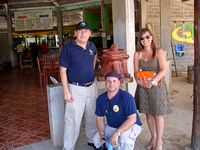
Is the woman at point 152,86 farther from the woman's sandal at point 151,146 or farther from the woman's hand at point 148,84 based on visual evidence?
the woman's sandal at point 151,146

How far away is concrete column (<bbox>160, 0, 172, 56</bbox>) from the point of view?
8219 mm

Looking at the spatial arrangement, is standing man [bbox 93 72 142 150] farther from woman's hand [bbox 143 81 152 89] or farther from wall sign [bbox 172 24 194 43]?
wall sign [bbox 172 24 194 43]

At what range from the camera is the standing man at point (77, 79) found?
238 cm

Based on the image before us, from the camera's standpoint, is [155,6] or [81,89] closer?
[81,89]

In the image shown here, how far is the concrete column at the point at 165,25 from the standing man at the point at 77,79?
20.6ft

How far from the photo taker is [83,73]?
8.04 feet

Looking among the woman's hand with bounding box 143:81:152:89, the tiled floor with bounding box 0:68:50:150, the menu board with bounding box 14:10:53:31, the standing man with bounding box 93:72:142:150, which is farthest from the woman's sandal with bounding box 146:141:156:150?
the menu board with bounding box 14:10:53:31

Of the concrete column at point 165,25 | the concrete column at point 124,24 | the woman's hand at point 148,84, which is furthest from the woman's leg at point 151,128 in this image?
the concrete column at point 165,25

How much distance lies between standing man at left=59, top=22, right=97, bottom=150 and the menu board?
31.7 ft

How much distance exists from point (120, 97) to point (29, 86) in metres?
5.39

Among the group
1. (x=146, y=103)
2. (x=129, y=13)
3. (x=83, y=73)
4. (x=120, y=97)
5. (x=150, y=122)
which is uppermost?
(x=129, y=13)

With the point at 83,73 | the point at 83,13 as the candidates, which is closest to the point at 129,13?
the point at 83,73

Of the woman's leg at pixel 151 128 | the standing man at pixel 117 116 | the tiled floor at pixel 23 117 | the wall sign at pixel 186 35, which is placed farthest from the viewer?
the wall sign at pixel 186 35

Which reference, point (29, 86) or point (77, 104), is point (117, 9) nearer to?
point (77, 104)
